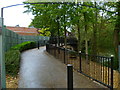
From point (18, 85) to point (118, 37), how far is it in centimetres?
914

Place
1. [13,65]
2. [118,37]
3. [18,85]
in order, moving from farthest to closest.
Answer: [118,37] < [13,65] < [18,85]

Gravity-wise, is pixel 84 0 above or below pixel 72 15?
above

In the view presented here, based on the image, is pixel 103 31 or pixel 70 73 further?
pixel 103 31

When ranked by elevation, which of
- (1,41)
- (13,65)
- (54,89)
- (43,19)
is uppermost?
(43,19)

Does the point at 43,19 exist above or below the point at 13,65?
above

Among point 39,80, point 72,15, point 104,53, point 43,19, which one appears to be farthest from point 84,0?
point 104,53

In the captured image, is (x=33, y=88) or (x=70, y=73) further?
(x=33, y=88)

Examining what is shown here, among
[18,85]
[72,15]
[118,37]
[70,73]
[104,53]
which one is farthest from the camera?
[104,53]

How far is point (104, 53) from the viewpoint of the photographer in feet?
45.0

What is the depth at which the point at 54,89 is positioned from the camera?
14.7 feet

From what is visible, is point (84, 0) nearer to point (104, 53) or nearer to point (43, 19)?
point (43, 19)

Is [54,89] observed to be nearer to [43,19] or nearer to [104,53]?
[43,19]

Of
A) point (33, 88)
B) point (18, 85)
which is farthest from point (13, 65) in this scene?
point (33, 88)

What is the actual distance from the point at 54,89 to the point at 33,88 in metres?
0.69
